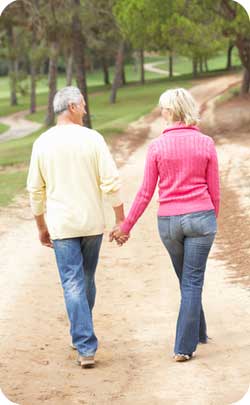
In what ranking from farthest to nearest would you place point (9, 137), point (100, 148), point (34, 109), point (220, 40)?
point (34, 109), point (9, 137), point (220, 40), point (100, 148)

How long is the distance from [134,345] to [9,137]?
4104 centimetres

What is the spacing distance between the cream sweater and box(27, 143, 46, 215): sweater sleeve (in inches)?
0.4

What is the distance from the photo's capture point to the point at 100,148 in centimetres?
663

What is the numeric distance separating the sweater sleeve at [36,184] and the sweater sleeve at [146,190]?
2.02 ft

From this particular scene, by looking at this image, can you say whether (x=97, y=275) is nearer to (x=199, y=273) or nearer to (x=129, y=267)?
(x=129, y=267)

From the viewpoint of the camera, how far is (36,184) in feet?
22.4

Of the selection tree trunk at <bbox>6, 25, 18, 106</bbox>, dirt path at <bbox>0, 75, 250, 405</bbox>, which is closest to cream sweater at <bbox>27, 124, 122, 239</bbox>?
dirt path at <bbox>0, 75, 250, 405</bbox>

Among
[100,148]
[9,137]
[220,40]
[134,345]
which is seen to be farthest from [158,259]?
[9,137]

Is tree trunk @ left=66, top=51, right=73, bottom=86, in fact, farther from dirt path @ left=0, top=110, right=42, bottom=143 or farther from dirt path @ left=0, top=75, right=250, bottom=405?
dirt path @ left=0, top=75, right=250, bottom=405

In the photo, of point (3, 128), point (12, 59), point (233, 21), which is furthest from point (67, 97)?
point (3, 128)

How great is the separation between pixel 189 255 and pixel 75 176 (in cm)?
96

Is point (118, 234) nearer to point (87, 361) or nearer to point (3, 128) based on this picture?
point (87, 361)

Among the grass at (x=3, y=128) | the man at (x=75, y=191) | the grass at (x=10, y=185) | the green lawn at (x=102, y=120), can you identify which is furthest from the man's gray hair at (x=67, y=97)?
the grass at (x=3, y=128)

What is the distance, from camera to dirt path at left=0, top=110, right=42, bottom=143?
4807 centimetres
